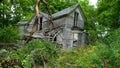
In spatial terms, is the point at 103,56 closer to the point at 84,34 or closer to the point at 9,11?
the point at 9,11

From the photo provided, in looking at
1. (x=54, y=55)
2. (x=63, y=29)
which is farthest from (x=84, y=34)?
(x=54, y=55)

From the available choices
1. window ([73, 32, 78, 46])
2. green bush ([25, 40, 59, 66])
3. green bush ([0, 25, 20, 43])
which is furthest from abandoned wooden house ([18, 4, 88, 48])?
green bush ([25, 40, 59, 66])

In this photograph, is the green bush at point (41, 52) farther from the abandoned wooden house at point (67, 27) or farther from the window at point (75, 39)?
the window at point (75, 39)

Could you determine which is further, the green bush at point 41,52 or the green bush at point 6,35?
the green bush at point 6,35

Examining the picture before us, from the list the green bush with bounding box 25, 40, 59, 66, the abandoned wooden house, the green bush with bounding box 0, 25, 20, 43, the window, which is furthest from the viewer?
the window

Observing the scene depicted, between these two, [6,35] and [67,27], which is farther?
[67,27]

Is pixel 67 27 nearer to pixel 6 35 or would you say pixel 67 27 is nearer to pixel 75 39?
pixel 75 39

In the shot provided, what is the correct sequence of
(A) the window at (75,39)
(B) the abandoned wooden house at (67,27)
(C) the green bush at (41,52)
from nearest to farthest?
(C) the green bush at (41,52) < (B) the abandoned wooden house at (67,27) < (A) the window at (75,39)

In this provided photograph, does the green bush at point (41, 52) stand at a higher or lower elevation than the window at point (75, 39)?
higher

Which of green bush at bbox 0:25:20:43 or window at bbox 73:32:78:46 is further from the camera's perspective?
window at bbox 73:32:78:46

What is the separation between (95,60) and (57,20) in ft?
75.9

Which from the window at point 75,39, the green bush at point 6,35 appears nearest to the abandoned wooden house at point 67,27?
the window at point 75,39

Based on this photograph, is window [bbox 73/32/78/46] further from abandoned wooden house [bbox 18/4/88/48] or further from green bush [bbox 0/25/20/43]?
green bush [bbox 0/25/20/43]

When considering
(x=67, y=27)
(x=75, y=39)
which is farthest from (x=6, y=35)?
(x=75, y=39)
